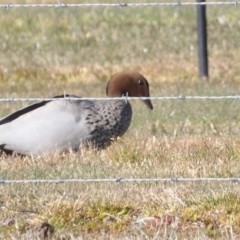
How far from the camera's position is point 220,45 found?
14.4 meters

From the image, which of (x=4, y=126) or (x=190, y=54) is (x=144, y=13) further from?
(x=4, y=126)

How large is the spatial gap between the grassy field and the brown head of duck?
37 centimetres

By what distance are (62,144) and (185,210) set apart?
2177 mm

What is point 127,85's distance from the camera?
879 centimetres

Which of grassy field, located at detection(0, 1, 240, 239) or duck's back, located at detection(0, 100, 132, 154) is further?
duck's back, located at detection(0, 100, 132, 154)

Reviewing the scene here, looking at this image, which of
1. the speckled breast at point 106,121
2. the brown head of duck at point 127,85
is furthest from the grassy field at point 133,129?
the brown head of duck at point 127,85

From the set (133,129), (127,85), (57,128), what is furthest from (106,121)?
(133,129)

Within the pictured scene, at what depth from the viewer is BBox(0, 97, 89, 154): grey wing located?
25.3 feet

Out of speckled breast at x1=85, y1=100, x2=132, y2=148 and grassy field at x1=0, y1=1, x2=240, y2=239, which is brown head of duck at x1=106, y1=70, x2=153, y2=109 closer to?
grassy field at x1=0, y1=1, x2=240, y2=239

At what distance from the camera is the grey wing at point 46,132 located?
7.70m

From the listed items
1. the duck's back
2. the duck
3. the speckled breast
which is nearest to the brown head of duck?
the speckled breast

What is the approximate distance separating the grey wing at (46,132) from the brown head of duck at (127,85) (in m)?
1.04

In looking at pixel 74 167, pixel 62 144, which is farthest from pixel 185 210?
pixel 62 144

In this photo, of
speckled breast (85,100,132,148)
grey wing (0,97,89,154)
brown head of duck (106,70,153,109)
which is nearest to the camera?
grey wing (0,97,89,154)
